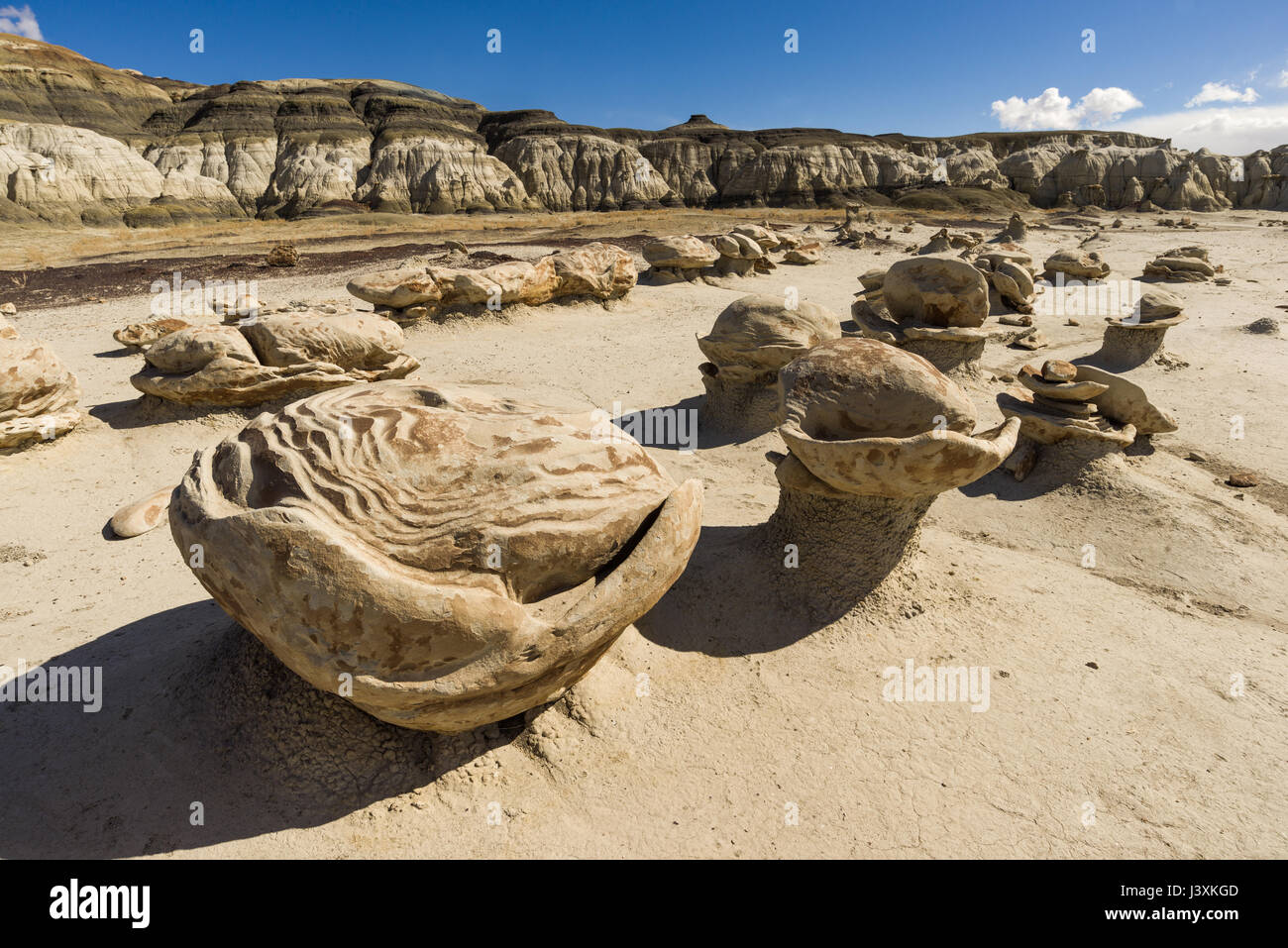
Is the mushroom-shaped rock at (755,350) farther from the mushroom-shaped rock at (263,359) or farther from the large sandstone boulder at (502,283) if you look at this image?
the large sandstone boulder at (502,283)

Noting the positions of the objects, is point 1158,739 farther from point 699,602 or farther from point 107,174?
point 107,174

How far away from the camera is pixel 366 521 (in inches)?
94.3

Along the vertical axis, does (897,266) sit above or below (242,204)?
below

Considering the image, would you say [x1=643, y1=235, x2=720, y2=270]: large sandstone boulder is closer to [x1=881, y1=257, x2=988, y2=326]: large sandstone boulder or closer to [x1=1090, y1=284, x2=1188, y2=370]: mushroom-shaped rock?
[x1=881, y1=257, x2=988, y2=326]: large sandstone boulder

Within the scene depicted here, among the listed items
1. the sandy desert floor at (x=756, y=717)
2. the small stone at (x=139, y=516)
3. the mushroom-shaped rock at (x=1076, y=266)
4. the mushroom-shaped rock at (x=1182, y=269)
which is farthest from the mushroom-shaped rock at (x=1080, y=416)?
the mushroom-shaped rock at (x=1182, y=269)

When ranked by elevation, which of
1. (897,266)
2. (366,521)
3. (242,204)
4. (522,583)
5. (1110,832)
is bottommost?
(1110,832)

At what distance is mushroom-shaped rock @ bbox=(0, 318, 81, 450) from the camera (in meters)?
6.07

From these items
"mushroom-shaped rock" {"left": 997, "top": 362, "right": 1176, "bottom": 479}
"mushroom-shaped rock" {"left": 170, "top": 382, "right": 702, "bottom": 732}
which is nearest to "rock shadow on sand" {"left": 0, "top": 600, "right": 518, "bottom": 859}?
"mushroom-shaped rock" {"left": 170, "top": 382, "right": 702, "bottom": 732}

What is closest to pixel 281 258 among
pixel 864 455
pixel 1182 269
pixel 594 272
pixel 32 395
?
pixel 594 272

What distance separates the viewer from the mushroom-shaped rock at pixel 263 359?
6.84 meters

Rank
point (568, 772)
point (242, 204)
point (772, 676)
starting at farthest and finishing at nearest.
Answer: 1. point (242, 204)
2. point (772, 676)
3. point (568, 772)

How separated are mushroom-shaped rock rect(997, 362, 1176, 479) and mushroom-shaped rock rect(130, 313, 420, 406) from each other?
272 inches

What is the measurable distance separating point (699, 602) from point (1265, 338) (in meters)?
11.2

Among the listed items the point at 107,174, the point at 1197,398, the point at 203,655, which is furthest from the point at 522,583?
the point at 107,174
